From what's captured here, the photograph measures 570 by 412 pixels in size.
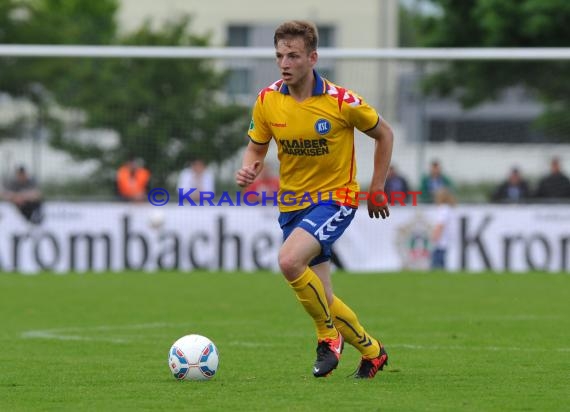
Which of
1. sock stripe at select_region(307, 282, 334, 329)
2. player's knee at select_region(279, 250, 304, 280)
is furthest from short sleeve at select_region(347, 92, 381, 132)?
sock stripe at select_region(307, 282, 334, 329)

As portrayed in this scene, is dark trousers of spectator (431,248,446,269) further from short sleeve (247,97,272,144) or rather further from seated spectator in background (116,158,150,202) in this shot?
short sleeve (247,97,272,144)

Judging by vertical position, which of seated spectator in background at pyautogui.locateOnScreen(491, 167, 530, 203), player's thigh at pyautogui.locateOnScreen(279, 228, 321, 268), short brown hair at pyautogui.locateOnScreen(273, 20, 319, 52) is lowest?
seated spectator in background at pyautogui.locateOnScreen(491, 167, 530, 203)

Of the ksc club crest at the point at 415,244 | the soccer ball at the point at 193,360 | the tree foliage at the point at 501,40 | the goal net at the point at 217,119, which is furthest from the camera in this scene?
the tree foliage at the point at 501,40

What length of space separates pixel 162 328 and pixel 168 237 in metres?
9.15

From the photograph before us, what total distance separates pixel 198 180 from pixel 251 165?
45.0 ft

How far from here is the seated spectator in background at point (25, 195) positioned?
21.7 meters

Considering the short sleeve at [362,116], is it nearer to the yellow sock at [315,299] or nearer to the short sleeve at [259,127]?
the short sleeve at [259,127]

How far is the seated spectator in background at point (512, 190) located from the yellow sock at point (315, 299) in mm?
14256

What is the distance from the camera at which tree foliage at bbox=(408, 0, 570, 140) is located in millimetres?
23234

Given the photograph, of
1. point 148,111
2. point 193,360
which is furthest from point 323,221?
point 148,111

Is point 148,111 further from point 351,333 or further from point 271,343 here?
point 351,333

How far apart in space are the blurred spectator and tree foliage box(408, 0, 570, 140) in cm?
230

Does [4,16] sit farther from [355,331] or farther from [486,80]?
[355,331]

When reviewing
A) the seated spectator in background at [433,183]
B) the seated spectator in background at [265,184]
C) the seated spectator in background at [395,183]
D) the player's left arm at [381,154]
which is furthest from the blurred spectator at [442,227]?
the player's left arm at [381,154]
